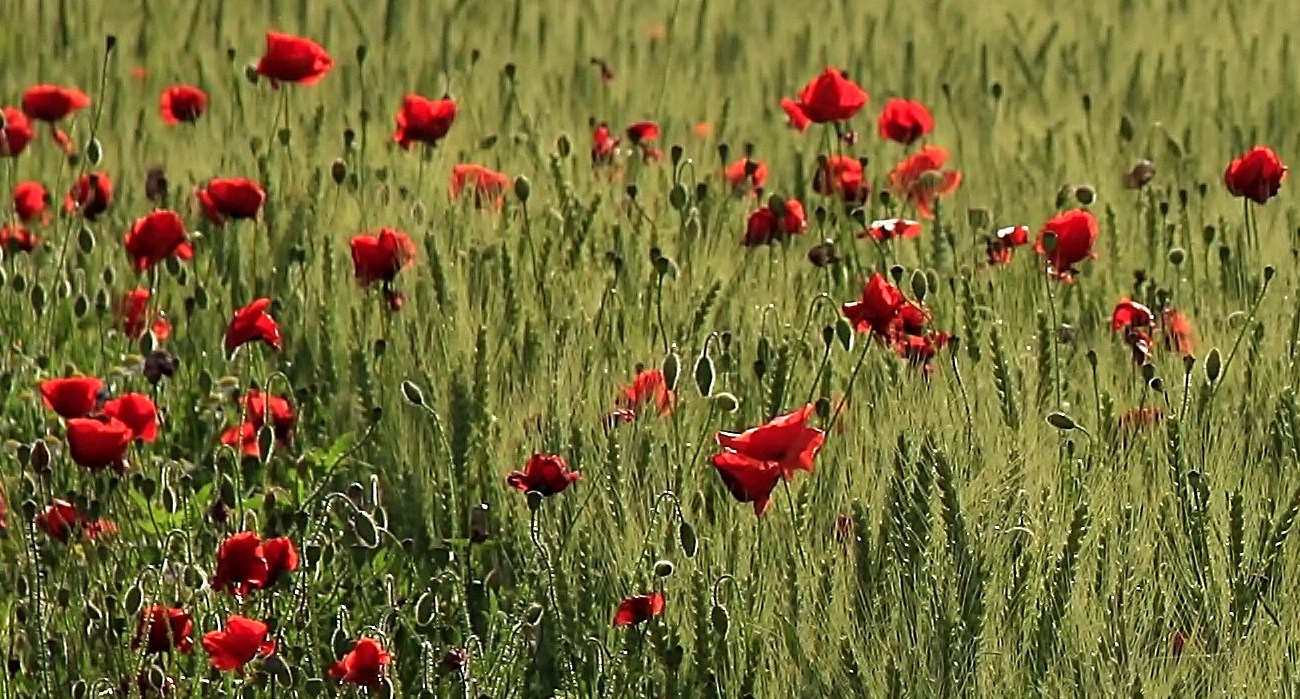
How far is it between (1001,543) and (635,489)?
43 cm

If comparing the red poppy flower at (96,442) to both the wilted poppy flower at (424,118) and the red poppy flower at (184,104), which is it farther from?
the red poppy flower at (184,104)

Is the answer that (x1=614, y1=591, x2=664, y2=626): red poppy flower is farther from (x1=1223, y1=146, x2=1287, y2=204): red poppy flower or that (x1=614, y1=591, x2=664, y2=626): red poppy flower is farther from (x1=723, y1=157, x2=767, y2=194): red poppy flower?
(x1=723, y1=157, x2=767, y2=194): red poppy flower

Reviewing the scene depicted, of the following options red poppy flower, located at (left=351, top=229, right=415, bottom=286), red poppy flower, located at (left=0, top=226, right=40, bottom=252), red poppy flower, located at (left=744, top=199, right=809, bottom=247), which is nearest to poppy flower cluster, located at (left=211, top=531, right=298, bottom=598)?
red poppy flower, located at (left=351, top=229, right=415, bottom=286)

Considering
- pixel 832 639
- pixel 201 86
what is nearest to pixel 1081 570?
pixel 832 639

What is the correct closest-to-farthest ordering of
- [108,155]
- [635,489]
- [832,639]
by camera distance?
[832,639]
[635,489]
[108,155]

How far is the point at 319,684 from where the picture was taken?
2062 mm

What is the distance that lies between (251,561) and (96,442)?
246 mm

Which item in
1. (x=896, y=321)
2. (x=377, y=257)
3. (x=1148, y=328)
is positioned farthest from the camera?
(x=377, y=257)

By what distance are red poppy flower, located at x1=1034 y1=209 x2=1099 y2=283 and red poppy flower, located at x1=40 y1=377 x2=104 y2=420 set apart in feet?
3.04

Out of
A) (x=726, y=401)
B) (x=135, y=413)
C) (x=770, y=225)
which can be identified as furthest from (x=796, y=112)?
(x=135, y=413)

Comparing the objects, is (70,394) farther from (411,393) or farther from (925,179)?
(925,179)

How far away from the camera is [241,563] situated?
6.31 ft

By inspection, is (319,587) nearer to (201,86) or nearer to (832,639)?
(832,639)

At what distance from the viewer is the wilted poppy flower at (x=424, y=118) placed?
305cm
